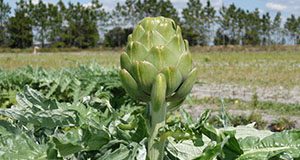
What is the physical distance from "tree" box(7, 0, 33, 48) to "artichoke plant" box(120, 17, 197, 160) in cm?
4743

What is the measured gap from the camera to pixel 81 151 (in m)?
0.86

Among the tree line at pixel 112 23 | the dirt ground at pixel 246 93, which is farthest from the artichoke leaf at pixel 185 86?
the tree line at pixel 112 23

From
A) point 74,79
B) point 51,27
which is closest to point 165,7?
point 51,27

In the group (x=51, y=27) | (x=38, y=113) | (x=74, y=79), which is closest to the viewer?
(x=38, y=113)

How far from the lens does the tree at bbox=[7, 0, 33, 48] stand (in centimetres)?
4681

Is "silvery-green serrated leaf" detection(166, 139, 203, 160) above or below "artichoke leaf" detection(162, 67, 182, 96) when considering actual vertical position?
below

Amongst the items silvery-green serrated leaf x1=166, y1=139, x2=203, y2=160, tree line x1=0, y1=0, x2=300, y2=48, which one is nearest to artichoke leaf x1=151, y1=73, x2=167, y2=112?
silvery-green serrated leaf x1=166, y1=139, x2=203, y2=160

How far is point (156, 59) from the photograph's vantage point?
2.50 ft

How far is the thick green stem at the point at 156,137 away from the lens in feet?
2.74

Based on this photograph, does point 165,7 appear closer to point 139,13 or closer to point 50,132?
point 139,13

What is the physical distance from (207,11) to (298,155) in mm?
51918

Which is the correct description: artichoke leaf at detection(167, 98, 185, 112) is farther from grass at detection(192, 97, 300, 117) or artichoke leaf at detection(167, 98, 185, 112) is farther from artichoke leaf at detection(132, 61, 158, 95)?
grass at detection(192, 97, 300, 117)

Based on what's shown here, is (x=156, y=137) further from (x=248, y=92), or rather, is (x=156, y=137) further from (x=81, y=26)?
(x=81, y=26)

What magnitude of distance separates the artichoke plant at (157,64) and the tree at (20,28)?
47.4 metres
